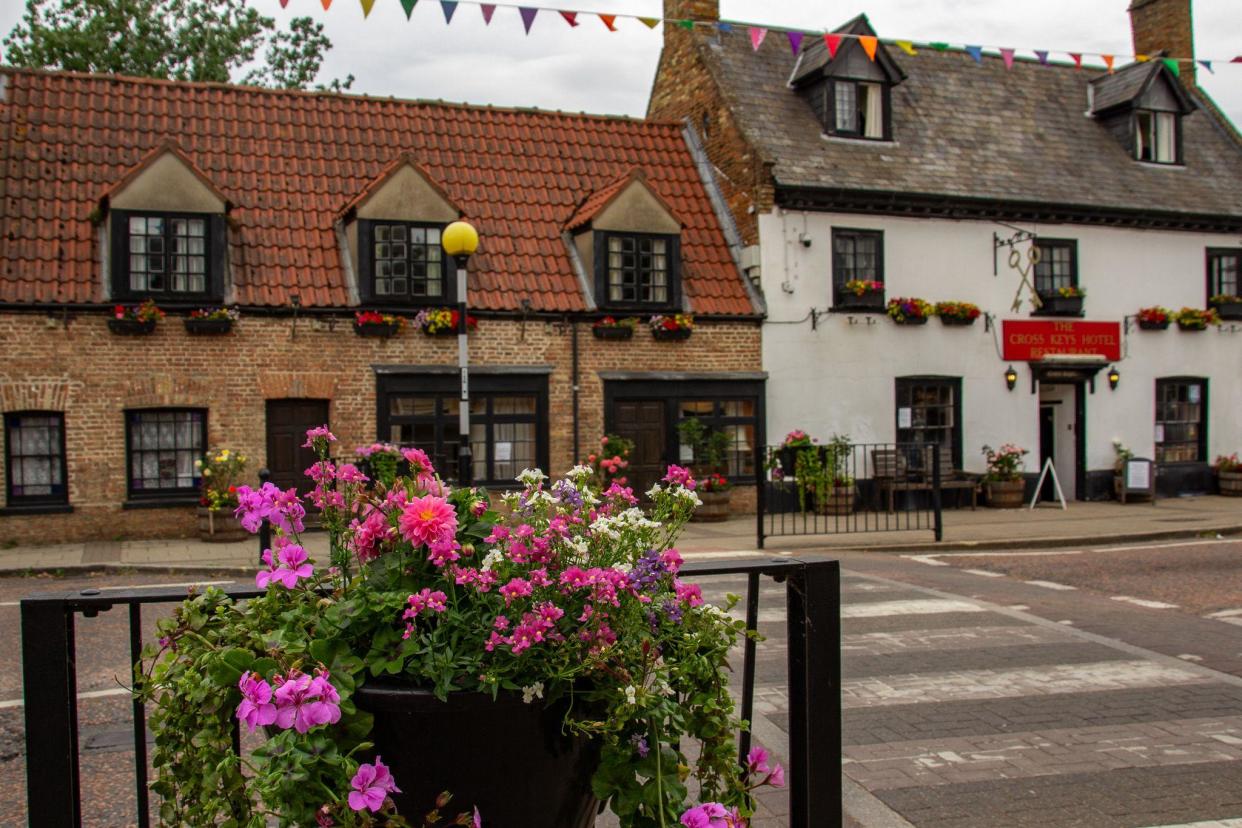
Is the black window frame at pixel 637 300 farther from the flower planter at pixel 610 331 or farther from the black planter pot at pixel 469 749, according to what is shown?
the black planter pot at pixel 469 749

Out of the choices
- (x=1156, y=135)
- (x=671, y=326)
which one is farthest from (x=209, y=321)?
(x=1156, y=135)

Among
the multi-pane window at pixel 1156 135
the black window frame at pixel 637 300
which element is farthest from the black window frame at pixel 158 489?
the multi-pane window at pixel 1156 135

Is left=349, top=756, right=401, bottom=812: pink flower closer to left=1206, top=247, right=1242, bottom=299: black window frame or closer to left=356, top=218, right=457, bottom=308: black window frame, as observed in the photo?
left=356, top=218, right=457, bottom=308: black window frame

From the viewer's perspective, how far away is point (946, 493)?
22.0 meters

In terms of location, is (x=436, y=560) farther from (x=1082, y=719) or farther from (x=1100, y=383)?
(x=1100, y=383)

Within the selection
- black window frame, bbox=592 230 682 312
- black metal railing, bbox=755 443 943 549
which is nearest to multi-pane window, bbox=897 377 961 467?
black metal railing, bbox=755 443 943 549

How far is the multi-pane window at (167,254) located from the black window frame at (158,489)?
185cm

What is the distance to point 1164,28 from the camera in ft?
88.7

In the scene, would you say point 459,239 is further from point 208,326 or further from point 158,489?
point 158,489

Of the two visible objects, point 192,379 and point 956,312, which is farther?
point 956,312

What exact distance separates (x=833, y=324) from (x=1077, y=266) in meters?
5.98

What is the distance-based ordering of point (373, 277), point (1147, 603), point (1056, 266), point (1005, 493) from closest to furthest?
point (1147, 603)
point (373, 277)
point (1005, 493)
point (1056, 266)

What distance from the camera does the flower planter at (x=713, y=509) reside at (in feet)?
64.7

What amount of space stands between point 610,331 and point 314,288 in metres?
5.12
